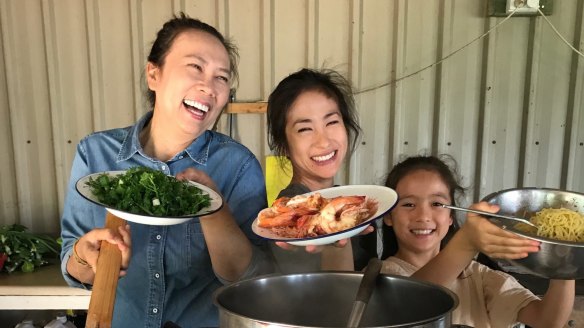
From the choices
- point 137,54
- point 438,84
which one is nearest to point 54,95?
point 137,54

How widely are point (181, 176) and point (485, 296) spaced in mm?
1176

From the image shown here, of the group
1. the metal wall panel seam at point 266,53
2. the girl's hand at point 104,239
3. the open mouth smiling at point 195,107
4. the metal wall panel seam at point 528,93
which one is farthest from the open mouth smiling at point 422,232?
the metal wall panel seam at point 528,93

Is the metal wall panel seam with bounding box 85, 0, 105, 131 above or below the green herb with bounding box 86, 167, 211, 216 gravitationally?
above

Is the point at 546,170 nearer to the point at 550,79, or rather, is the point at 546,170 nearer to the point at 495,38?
the point at 550,79

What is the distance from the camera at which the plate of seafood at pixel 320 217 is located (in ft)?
3.55

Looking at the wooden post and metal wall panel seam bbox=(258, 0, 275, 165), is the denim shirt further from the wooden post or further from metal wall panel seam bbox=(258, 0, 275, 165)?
metal wall panel seam bbox=(258, 0, 275, 165)

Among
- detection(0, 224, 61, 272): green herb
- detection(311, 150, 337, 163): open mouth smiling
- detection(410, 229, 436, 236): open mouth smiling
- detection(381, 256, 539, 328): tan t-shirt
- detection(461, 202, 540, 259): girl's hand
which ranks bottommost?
detection(0, 224, 61, 272): green herb

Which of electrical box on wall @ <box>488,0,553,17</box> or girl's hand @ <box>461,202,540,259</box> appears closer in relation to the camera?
girl's hand @ <box>461,202,540,259</box>

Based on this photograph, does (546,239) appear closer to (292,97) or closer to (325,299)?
(325,299)

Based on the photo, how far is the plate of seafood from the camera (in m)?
1.08

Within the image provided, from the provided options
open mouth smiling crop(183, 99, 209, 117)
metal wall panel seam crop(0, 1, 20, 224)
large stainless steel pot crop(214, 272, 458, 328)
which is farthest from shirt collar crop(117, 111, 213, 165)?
metal wall panel seam crop(0, 1, 20, 224)

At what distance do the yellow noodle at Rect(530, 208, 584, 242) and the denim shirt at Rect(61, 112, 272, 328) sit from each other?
0.75 meters

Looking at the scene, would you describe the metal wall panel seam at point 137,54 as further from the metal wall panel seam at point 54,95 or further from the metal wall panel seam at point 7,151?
the metal wall panel seam at point 7,151

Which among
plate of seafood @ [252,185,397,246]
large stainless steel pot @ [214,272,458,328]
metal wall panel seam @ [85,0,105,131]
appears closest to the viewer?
large stainless steel pot @ [214,272,458,328]
